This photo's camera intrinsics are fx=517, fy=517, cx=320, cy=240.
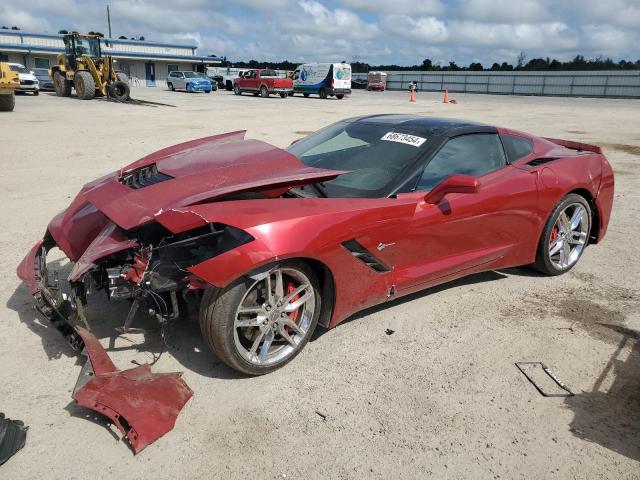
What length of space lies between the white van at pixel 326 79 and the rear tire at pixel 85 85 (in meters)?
14.9

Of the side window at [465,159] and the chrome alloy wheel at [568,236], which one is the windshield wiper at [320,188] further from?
the chrome alloy wheel at [568,236]

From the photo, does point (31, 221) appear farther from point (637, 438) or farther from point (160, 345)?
point (637, 438)

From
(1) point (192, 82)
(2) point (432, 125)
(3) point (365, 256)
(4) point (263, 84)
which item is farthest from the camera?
(1) point (192, 82)

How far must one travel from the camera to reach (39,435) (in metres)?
2.47

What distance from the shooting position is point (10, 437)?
2.32 meters

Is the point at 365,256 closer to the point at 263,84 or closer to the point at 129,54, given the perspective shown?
the point at 263,84

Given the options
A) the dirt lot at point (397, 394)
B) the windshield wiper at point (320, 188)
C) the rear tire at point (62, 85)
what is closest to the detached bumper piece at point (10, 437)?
the dirt lot at point (397, 394)

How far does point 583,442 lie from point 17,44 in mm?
55092

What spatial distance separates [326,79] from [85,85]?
15.4 meters

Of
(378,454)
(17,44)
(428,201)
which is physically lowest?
(378,454)

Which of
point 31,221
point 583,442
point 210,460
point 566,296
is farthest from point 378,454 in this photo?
point 31,221

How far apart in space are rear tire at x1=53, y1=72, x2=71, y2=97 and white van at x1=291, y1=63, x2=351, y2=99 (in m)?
15.1

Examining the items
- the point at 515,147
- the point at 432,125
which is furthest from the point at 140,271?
the point at 515,147

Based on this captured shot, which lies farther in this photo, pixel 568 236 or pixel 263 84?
pixel 263 84
